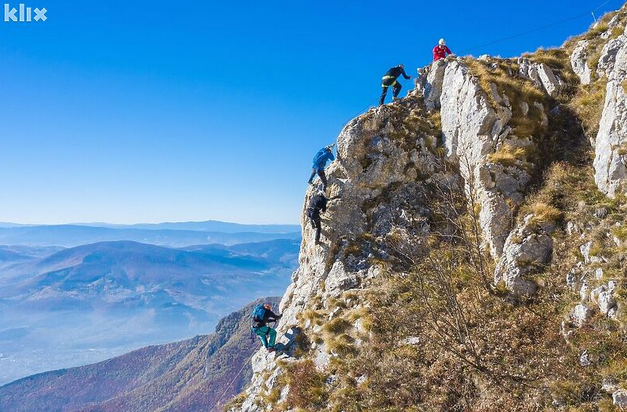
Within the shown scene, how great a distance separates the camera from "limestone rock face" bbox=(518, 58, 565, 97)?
2248cm

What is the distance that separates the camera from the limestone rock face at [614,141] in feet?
49.7

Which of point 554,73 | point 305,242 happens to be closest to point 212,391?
point 305,242

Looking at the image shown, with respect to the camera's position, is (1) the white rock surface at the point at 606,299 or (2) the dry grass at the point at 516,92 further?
(2) the dry grass at the point at 516,92

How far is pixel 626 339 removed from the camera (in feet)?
37.5

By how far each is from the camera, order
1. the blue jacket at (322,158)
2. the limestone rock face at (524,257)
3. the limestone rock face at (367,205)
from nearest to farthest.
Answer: the limestone rock face at (524,257) → the limestone rock face at (367,205) → the blue jacket at (322,158)

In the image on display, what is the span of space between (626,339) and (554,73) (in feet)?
58.4

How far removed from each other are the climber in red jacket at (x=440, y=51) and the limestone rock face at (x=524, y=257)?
51.8 feet

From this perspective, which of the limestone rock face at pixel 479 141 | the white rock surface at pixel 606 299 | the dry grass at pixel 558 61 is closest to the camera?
the white rock surface at pixel 606 299

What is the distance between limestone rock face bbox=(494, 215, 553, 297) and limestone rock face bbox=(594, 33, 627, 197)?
3208mm

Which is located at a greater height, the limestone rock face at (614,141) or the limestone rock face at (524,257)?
the limestone rock face at (614,141)

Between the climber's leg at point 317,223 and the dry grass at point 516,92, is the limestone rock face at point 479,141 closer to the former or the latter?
the dry grass at point 516,92

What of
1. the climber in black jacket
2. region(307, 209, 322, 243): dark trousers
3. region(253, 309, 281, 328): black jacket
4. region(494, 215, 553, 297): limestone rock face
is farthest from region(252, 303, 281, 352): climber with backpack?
region(494, 215, 553, 297): limestone rock face

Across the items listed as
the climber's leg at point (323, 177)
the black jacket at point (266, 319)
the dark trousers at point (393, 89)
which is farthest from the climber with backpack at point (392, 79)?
the black jacket at point (266, 319)

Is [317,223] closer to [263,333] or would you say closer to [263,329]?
[263,329]
